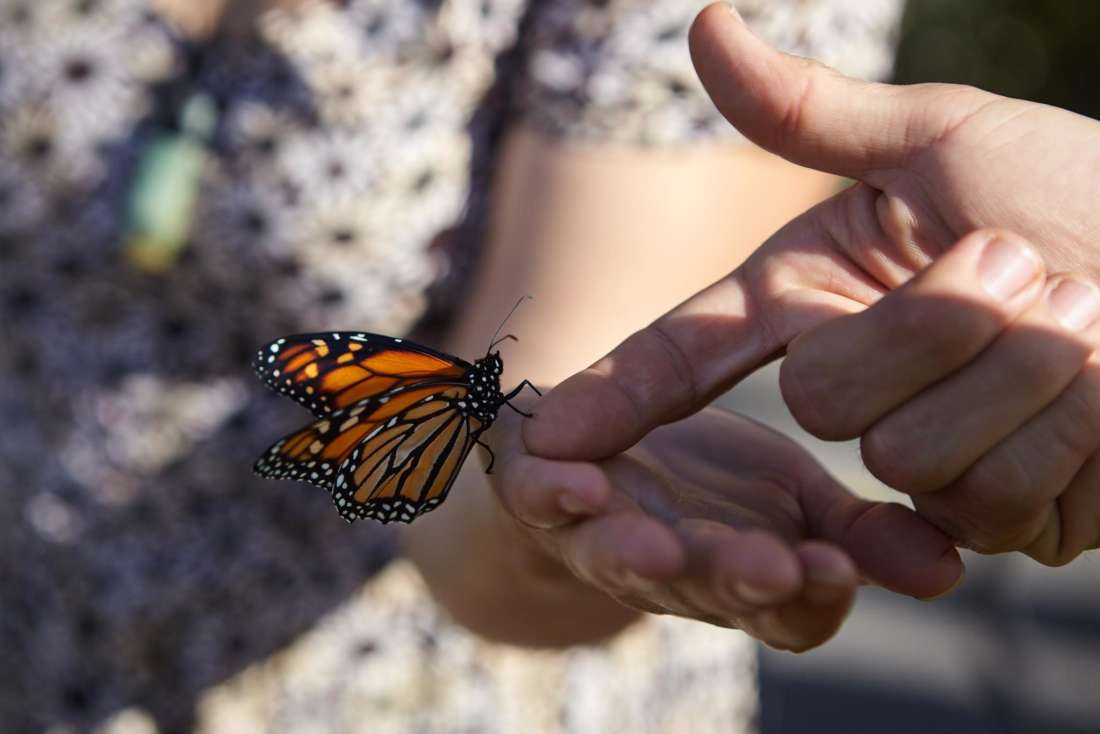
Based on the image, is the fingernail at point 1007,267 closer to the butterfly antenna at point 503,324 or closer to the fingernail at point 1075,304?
the fingernail at point 1075,304

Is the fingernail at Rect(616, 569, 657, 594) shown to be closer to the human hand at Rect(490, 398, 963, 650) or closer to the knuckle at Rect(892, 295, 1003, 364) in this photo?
the human hand at Rect(490, 398, 963, 650)

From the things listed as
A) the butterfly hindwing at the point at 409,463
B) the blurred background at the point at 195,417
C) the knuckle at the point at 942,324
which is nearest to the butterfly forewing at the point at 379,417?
the butterfly hindwing at the point at 409,463

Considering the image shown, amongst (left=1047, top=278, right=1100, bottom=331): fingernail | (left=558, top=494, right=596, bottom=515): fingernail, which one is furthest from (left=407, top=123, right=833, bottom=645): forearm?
(left=1047, top=278, right=1100, bottom=331): fingernail

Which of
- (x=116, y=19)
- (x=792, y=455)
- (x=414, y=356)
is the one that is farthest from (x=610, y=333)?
(x=116, y=19)

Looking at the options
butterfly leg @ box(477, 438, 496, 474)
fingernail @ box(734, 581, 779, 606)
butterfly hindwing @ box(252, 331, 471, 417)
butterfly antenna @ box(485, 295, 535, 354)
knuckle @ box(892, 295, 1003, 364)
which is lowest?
fingernail @ box(734, 581, 779, 606)

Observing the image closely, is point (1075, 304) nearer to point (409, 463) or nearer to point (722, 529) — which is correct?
point (722, 529)

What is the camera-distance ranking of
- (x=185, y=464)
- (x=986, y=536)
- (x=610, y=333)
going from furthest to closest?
(x=185, y=464) < (x=610, y=333) < (x=986, y=536)

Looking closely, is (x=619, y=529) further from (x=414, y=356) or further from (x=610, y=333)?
(x=610, y=333)
